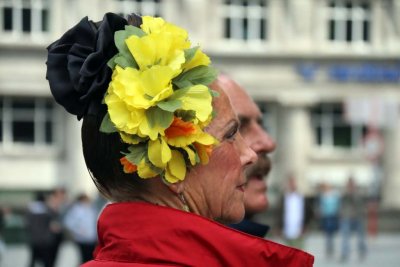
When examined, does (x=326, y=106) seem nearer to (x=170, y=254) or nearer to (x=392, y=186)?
(x=392, y=186)

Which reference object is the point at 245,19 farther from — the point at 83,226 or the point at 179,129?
the point at 179,129

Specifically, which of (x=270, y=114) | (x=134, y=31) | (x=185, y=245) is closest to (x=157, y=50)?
(x=134, y=31)

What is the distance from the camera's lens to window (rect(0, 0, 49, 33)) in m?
34.1

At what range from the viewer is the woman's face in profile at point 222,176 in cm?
251

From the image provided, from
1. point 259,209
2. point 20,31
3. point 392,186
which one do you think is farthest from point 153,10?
point 259,209

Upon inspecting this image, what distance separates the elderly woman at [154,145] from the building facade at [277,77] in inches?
1237

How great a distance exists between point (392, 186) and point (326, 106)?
358 centimetres

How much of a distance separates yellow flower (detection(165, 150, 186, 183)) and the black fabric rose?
22cm

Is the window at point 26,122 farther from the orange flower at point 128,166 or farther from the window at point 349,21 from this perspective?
the orange flower at point 128,166

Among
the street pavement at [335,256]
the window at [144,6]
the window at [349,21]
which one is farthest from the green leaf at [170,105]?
the window at [349,21]

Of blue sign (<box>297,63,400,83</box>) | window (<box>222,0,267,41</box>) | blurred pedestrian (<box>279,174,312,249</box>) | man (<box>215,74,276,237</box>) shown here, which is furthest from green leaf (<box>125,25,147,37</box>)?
blue sign (<box>297,63,400,83</box>)

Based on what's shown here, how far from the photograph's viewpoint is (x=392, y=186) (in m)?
36.2

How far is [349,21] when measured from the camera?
3631cm

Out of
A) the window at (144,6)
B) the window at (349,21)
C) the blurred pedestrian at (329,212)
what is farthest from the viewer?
the window at (349,21)
